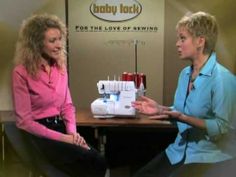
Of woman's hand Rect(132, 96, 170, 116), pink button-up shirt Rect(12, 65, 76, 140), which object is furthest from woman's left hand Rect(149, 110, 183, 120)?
pink button-up shirt Rect(12, 65, 76, 140)

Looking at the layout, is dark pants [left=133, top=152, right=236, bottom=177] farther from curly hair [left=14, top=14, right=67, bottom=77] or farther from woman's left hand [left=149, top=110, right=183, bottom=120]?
→ curly hair [left=14, top=14, right=67, bottom=77]

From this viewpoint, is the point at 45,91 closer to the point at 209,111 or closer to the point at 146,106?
the point at 146,106

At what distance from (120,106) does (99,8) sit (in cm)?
27

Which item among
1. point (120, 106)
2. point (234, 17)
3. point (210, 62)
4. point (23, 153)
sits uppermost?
point (234, 17)

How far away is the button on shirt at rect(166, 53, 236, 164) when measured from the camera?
854 millimetres

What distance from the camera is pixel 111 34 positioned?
2.78 feet

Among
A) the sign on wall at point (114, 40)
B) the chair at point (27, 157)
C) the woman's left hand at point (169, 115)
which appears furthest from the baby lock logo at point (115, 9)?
the chair at point (27, 157)

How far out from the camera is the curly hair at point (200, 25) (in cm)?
84

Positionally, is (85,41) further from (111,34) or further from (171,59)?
(171,59)

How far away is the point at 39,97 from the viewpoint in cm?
83

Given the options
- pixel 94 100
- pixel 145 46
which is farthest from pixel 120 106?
pixel 145 46

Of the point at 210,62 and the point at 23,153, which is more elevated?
the point at 210,62

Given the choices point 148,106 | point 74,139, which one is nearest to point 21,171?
point 74,139

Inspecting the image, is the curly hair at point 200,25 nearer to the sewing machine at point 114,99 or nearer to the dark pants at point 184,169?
the sewing machine at point 114,99
